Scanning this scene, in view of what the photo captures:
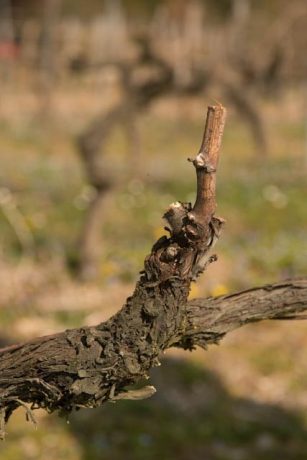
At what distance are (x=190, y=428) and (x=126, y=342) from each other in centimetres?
410

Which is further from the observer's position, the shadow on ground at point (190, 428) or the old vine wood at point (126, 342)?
the shadow on ground at point (190, 428)

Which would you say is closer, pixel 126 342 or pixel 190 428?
pixel 126 342

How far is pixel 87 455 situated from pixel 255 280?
131 inches

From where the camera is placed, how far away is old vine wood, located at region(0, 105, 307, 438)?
9.17 feet

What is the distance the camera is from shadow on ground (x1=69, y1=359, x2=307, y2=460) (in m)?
6.51

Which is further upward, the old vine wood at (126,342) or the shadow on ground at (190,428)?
the shadow on ground at (190,428)

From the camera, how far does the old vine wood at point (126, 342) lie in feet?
9.17

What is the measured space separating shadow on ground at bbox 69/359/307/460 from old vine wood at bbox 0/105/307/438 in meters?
3.61

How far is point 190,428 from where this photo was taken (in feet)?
22.4

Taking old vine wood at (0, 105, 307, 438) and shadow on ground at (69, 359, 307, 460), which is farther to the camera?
shadow on ground at (69, 359, 307, 460)

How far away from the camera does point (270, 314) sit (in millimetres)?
3230

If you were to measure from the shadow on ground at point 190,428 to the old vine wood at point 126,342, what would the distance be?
3605 mm

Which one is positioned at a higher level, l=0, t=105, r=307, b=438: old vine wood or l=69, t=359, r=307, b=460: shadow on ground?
l=69, t=359, r=307, b=460: shadow on ground

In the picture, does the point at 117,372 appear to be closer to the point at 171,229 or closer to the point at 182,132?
the point at 171,229
